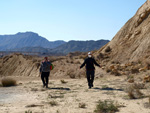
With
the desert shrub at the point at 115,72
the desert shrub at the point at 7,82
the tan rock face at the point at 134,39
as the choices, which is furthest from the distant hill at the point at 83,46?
the desert shrub at the point at 7,82

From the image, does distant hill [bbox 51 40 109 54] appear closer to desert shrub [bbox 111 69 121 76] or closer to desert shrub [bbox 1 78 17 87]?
desert shrub [bbox 111 69 121 76]

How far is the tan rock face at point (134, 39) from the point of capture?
20.7 meters

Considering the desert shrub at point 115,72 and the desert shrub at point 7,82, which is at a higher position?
the desert shrub at point 115,72

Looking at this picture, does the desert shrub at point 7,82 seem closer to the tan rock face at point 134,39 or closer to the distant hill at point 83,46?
the tan rock face at point 134,39

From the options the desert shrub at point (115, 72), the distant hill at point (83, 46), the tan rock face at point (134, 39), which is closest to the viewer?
the desert shrub at point (115, 72)

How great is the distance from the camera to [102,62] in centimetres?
2250

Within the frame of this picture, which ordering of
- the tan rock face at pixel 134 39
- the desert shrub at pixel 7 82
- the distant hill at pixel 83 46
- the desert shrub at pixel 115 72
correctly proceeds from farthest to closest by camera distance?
1. the distant hill at pixel 83 46
2. the tan rock face at pixel 134 39
3. the desert shrub at pixel 115 72
4. the desert shrub at pixel 7 82

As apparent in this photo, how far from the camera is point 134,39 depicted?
23.1 m

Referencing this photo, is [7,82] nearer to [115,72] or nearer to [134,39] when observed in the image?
[115,72]

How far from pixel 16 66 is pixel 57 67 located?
43.7 ft

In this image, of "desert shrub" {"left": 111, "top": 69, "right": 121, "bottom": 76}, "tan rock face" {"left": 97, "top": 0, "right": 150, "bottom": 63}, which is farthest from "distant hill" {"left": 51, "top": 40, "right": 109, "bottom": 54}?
"desert shrub" {"left": 111, "top": 69, "right": 121, "bottom": 76}

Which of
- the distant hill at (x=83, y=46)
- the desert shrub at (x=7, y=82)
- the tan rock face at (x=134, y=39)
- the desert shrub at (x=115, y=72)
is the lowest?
the desert shrub at (x=7, y=82)

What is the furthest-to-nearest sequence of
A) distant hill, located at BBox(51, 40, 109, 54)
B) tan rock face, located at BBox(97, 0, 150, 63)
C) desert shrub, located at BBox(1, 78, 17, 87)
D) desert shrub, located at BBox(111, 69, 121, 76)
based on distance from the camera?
distant hill, located at BBox(51, 40, 109, 54), tan rock face, located at BBox(97, 0, 150, 63), desert shrub, located at BBox(111, 69, 121, 76), desert shrub, located at BBox(1, 78, 17, 87)

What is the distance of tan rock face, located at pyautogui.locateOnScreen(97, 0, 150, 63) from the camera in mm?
20661
